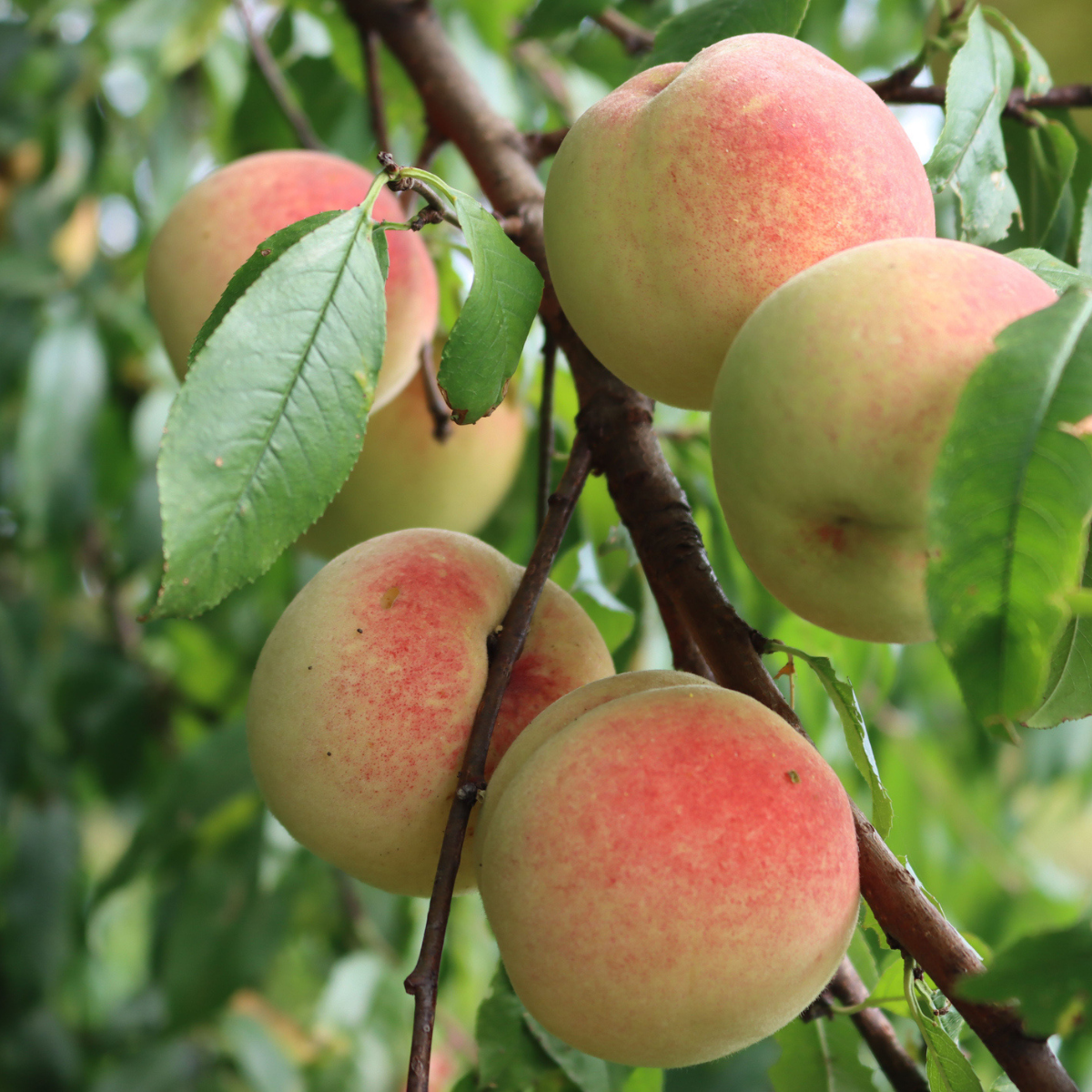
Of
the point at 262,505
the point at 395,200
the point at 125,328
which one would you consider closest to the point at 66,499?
the point at 125,328

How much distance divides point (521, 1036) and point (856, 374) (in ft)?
1.97

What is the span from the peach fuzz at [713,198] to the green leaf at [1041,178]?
362 mm

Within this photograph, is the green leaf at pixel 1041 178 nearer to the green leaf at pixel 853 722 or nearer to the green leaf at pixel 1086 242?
the green leaf at pixel 1086 242

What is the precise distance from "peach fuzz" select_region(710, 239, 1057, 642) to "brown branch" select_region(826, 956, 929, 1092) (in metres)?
0.33

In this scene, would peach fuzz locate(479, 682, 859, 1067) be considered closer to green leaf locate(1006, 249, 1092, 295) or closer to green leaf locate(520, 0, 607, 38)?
green leaf locate(1006, 249, 1092, 295)

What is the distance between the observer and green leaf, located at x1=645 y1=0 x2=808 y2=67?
2.58 ft

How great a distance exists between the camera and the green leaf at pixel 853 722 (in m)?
0.63

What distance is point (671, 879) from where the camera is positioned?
1.69 ft

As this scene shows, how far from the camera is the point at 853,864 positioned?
22.3 inches

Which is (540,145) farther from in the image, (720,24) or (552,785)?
(552,785)

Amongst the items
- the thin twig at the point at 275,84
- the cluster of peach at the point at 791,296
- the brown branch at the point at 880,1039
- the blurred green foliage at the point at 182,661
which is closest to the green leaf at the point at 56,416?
the blurred green foliage at the point at 182,661

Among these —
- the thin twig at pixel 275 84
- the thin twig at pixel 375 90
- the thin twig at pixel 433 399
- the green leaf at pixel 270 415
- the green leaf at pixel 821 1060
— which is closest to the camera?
the green leaf at pixel 270 415

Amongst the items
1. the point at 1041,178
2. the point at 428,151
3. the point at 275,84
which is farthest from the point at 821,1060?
the point at 275,84

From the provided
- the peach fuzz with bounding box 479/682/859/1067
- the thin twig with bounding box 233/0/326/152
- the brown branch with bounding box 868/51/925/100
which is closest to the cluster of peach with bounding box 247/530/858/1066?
the peach fuzz with bounding box 479/682/859/1067
